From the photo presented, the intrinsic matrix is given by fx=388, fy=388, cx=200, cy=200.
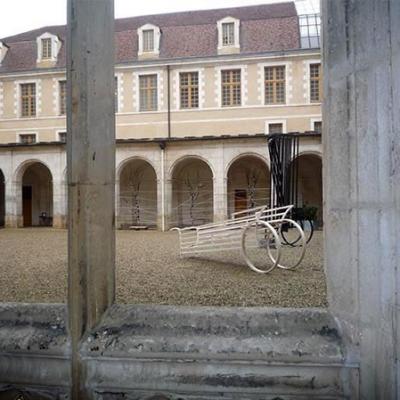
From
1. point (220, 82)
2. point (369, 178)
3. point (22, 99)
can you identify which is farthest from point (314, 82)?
point (369, 178)

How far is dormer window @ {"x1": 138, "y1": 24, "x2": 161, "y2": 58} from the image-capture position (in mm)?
22312

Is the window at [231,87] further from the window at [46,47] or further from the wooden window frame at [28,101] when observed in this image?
the wooden window frame at [28,101]

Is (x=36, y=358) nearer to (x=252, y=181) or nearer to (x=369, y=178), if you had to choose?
(x=369, y=178)

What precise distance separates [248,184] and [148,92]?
25.7ft

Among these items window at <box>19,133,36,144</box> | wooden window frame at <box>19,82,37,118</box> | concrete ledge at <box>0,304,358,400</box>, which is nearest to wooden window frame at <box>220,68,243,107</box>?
wooden window frame at <box>19,82,37,118</box>

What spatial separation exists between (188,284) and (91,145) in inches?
136

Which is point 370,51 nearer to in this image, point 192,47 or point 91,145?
point 91,145

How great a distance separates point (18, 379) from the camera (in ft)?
4.36

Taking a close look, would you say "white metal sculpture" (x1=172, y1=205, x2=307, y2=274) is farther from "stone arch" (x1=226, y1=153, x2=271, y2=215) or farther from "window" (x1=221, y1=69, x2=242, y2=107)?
"window" (x1=221, y1=69, x2=242, y2=107)

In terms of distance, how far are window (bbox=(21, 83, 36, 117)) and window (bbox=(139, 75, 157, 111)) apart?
21.6ft

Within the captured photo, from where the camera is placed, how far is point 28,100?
23016 millimetres

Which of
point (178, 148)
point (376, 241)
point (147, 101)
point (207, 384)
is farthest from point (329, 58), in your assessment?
point (147, 101)

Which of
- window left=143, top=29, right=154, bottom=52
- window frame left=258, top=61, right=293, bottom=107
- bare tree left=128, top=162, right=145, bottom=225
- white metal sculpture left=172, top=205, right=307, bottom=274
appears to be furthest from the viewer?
window left=143, top=29, right=154, bottom=52

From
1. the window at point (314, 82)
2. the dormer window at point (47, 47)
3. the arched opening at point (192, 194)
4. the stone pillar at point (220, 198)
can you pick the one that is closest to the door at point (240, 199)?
the arched opening at point (192, 194)
